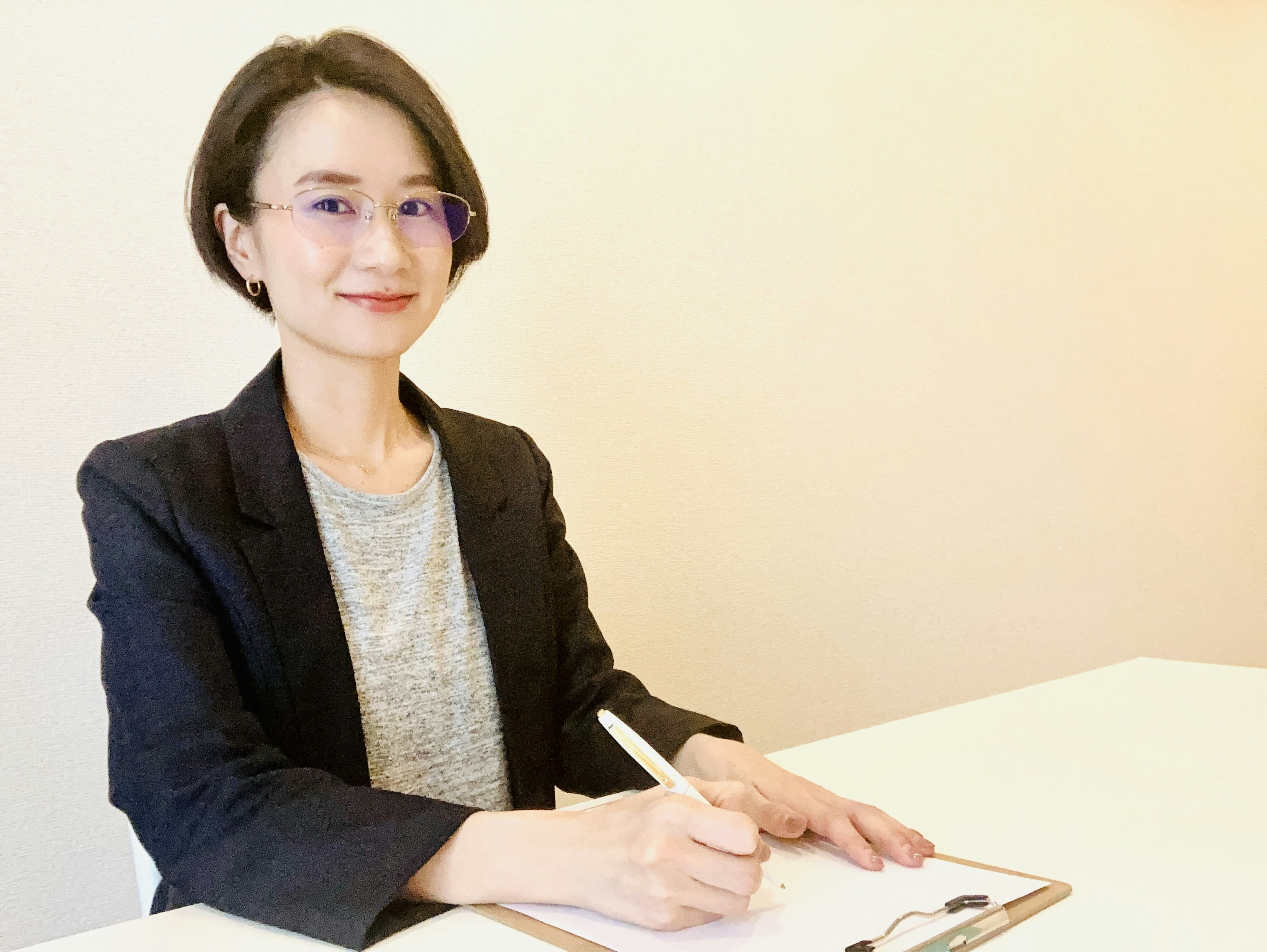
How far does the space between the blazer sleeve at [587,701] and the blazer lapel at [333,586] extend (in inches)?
1.4

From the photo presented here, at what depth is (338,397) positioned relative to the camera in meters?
1.17

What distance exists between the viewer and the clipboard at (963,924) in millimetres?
615

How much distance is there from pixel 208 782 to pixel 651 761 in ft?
1.21

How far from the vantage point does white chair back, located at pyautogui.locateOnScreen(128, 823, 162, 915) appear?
0.94 m

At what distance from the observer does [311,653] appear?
40.1 inches

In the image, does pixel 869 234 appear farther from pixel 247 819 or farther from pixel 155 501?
pixel 247 819

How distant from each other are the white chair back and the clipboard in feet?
1.33

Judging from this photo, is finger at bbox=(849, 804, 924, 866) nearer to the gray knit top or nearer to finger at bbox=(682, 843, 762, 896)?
finger at bbox=(682, 843, 762, 896)

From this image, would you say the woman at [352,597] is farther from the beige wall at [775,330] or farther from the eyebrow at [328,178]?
the beige wall at [775,330]

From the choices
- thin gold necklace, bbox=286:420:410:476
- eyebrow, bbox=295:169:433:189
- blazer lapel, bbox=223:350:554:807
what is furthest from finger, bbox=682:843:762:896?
eyebrow, bbox=295:169:433:189

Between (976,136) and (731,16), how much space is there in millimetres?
717

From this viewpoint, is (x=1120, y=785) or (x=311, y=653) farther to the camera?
(x=311, y=653)

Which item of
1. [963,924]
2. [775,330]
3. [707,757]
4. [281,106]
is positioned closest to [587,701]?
[707,757]

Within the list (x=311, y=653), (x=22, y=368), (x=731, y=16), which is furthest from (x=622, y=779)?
(x=731, y=16)
